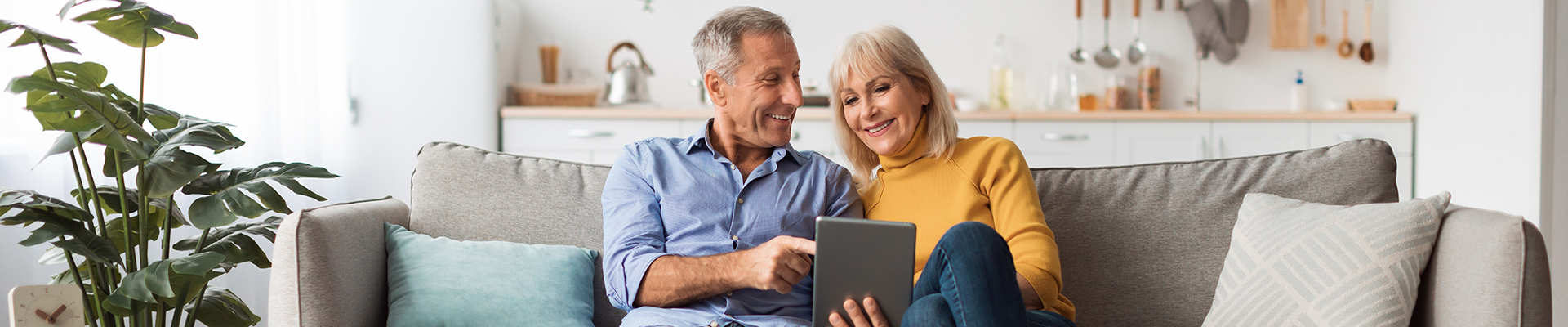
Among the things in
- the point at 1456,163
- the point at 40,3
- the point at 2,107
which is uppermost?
the point at 40,3

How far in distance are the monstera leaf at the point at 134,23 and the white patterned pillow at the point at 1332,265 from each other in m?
1.69

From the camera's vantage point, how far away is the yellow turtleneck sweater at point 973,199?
1288 mm

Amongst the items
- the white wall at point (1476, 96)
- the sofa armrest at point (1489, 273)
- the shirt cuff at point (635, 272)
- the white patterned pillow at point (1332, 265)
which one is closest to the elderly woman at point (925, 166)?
the white patterned pillow at point (1332, 265)

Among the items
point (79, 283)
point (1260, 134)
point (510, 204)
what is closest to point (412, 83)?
point (510, 204)

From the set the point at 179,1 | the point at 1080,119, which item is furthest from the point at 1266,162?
the point at 179,1

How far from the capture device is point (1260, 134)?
3545 millimetres

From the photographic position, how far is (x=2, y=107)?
1.61 metres

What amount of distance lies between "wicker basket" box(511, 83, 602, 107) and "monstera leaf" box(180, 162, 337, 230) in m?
2.28

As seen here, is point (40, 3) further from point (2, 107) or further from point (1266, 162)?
point (1266, 162)

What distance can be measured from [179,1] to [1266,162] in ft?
7.53

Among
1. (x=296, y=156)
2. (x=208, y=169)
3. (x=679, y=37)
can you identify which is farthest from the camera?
(x=679, y=37)

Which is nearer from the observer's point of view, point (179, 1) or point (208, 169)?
point (208, 169)

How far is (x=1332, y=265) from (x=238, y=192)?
165 centimetres

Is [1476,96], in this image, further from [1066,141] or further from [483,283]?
[483,283]
